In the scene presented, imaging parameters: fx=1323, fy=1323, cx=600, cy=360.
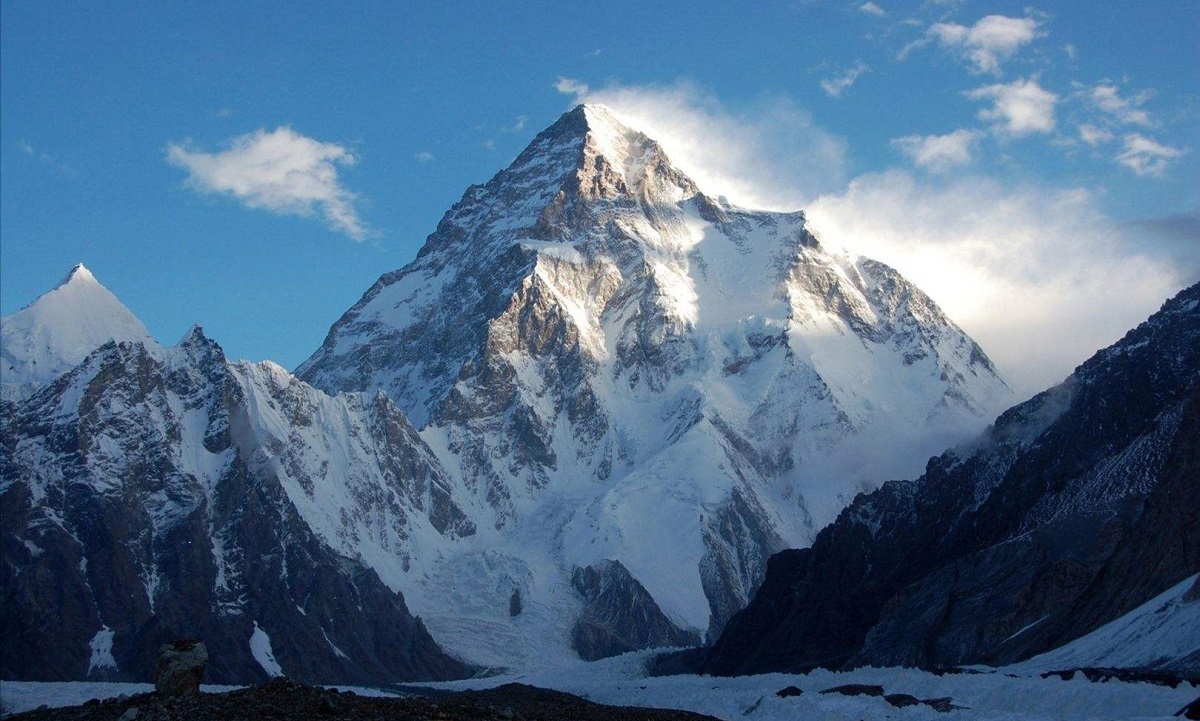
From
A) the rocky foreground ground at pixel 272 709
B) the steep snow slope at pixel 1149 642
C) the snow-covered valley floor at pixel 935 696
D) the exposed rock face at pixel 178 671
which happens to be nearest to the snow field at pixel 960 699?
the snow-covered valley floor at pixel 935 696

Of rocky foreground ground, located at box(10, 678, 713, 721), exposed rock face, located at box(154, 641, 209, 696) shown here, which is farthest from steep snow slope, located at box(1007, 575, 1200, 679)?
exposed rock face, located at box(154, 641, 209, 696)

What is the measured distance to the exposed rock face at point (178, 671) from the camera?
43.9m

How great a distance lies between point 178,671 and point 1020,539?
87171 millimetres

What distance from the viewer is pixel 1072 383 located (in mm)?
140125

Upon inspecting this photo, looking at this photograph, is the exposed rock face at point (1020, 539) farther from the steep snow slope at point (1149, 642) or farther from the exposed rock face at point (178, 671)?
the exposed rock face at point (178, 671)

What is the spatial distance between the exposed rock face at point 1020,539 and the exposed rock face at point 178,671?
6002 cm

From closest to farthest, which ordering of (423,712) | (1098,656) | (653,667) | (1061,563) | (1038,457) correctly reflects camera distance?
(423,712) < (1098,656) < (1061,563) < (1038,457) < (653,667)

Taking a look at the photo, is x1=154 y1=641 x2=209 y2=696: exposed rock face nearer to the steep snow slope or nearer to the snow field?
the snow field

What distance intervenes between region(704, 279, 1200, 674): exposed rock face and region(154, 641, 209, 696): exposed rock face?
60022 millimetres

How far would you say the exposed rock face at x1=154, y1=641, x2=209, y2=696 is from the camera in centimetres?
4394

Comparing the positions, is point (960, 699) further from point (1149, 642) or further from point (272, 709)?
point (272, 709)

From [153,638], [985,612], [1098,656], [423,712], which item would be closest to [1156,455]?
[985,612]

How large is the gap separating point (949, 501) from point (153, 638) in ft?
387

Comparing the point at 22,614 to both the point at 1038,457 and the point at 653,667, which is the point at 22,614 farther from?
the point at 1038,457
